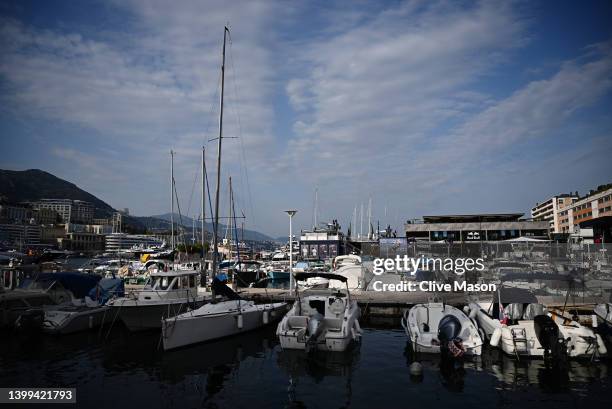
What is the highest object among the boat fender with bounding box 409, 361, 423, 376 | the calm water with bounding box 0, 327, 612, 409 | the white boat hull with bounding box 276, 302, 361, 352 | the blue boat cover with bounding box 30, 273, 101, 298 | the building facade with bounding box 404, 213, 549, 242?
the building facade with bounding box 404, 213, 549, 242

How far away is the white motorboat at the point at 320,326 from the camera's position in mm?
14562

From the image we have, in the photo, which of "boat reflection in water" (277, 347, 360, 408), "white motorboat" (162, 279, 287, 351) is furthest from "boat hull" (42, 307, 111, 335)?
"boat reflection in water" (277, 347, 360, 408)

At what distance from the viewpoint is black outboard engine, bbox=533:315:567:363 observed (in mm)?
12914

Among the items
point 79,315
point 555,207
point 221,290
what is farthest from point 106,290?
point 555,207

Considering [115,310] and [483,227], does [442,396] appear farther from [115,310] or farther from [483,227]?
[483,227]

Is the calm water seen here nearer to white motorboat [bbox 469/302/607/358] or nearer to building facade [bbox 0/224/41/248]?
white motorboat [bbox 469/302/607/358]

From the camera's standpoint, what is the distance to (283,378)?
12828 millimetres

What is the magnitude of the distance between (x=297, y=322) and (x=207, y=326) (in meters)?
4.12

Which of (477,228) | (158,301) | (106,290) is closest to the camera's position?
(158,301)

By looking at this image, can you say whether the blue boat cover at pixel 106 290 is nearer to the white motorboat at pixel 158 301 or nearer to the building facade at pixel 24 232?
the white motorboat at pixel 158 301

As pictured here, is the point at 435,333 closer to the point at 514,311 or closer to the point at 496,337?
the point at 496,337

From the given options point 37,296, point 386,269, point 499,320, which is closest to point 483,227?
point 386,269

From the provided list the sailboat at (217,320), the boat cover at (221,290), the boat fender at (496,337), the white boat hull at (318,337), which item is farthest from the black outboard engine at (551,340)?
the boat cover at (221,290)

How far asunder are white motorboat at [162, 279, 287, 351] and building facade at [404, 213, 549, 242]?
147ft
